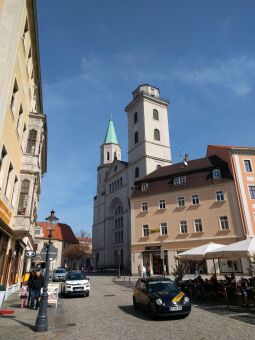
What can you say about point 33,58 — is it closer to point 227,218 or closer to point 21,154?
point 21,154

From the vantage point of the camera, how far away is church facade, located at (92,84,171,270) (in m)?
53.4

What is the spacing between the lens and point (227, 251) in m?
14.7

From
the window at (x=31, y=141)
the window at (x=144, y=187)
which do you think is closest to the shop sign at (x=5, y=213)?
the window at (x=31, y=141)

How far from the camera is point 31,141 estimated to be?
20703 mm

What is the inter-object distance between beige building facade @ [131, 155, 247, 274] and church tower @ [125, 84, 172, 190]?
427 inches

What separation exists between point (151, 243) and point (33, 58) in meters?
28.2

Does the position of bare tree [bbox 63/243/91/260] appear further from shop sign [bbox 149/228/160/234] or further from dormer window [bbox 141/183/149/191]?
shop sign [bbox 149/228/160/234]

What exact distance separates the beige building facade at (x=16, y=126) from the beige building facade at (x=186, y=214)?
2026 cm

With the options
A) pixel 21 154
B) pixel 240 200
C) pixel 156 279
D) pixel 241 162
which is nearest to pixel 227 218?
pixel 240 200

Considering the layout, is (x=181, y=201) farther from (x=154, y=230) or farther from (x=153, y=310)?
(x=153, y=310)

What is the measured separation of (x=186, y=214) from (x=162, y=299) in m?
26.8

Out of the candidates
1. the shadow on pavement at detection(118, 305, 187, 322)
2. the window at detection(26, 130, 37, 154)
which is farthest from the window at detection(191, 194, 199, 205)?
the shadow on pavement at detection(118, 305, 187, 322)

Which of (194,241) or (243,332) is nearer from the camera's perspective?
(243,332)

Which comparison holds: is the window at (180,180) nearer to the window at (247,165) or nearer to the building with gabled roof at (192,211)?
the building with gabled roof at (192,211)
